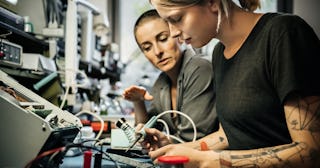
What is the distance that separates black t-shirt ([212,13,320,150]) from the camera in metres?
0.79

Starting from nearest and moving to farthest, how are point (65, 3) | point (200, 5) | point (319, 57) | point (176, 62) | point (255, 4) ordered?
point (319, 57) → point (200, 5) → point (255, 4) → point (176, 62) → point (65, 3)

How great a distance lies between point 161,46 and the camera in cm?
156

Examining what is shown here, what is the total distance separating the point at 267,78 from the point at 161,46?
30.1 inches

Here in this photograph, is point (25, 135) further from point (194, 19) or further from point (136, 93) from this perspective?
point (136, 93)

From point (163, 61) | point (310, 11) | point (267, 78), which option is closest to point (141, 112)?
point (163, 61)

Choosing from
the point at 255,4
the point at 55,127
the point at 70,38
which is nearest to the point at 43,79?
the point at 70,38

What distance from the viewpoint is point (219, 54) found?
119 cm

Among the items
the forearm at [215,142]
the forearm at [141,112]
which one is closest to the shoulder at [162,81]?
the forearm at [141,112]

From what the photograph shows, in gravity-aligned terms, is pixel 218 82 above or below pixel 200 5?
below

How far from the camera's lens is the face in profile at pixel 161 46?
5.09 feet

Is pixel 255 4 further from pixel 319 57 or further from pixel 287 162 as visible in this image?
pixel 287 162

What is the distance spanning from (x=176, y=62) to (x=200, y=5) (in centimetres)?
61

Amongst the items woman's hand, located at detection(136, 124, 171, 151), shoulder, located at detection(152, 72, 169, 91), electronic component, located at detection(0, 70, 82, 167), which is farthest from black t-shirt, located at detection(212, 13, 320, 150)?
shoulder, located at detection(152, 72, 169, 91)

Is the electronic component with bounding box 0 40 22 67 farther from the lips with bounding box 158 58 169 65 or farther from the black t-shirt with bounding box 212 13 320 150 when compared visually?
the black t-shirt with bounding box 212 13 320 150
